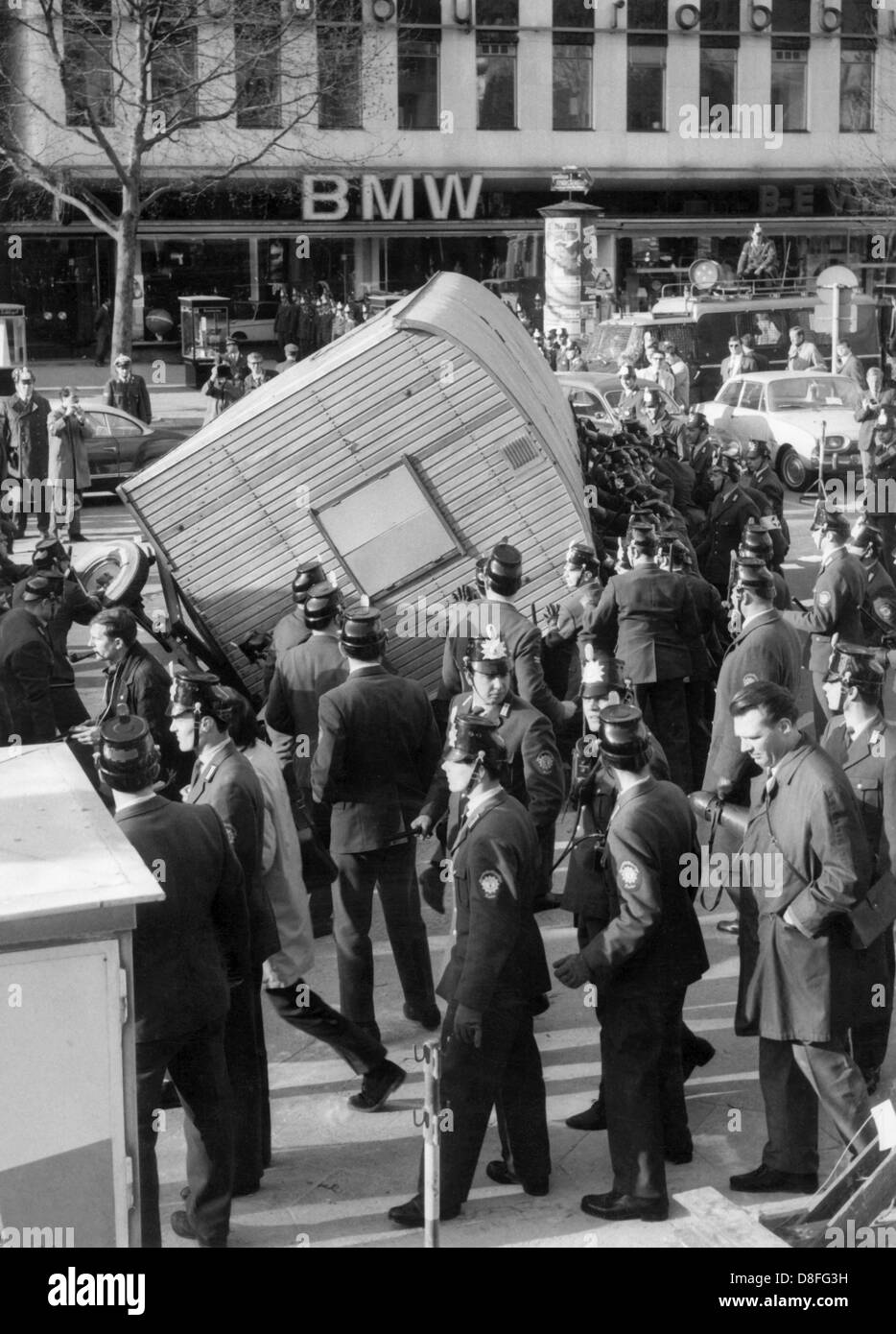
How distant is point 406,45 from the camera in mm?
43969

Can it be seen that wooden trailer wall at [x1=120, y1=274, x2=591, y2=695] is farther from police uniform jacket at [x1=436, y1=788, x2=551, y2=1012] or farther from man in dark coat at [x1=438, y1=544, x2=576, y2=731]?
police uniform jacket at [x1=436, y1=788, x2=551, y2=1012]

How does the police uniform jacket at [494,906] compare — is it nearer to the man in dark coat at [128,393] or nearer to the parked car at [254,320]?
the man in dark coat at [128,393]

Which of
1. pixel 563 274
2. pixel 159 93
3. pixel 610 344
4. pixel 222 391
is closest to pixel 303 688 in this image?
pixel 222 391

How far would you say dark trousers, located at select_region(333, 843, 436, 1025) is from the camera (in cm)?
738

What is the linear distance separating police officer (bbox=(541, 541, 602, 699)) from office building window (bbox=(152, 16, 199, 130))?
2164 centimetres

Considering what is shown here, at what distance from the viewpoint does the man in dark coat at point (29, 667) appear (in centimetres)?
936

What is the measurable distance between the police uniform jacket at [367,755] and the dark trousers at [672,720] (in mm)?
2934

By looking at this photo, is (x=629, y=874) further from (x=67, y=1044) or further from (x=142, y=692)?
(x=142, y=692)

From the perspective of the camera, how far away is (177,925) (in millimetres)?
5598

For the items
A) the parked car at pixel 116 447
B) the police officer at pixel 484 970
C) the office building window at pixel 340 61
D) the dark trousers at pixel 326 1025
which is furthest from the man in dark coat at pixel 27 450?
the office building window at pixel 340 61
